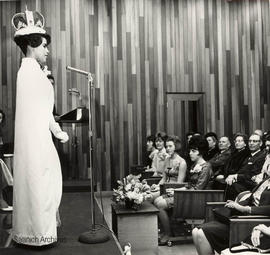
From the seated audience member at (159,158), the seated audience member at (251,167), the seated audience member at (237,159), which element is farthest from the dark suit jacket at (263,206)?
the seated audience member at (159,158)

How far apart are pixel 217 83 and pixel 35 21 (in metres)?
5.92

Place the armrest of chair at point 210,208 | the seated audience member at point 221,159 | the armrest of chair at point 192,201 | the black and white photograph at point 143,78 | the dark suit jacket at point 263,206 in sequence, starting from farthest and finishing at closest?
the black and white photograph at point 143,78 < the seated audience member at point 221,159 < the armrest of chair at point 192,201 < the armrest of chair at point 210,208 < the dark suit jacket at point 263,206

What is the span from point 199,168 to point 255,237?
2.00 meters

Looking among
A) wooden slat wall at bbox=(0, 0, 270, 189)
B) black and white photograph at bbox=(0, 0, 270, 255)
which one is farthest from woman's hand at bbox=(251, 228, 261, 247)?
wooden slat wall at bbox=(0, 0, 270, 189)

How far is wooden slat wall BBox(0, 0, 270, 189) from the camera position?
26.7 feet

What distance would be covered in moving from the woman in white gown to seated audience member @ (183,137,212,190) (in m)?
2.09

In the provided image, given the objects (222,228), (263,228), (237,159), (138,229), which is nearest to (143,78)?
(237,159)

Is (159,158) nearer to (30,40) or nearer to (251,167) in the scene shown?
(251,167)

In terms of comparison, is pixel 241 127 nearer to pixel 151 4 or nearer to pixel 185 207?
pixel 151 4

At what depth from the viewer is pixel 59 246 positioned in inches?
124

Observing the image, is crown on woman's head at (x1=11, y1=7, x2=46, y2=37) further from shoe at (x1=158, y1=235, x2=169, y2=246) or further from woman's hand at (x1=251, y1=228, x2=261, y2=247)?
shoe at (x1=158, y1=235, x2=169, y2=246)

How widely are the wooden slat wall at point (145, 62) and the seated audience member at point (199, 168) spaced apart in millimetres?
3208

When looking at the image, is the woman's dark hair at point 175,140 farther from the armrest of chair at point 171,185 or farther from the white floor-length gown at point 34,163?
the white floor-length gown at point 34,163

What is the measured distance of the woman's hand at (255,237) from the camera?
114 inches
